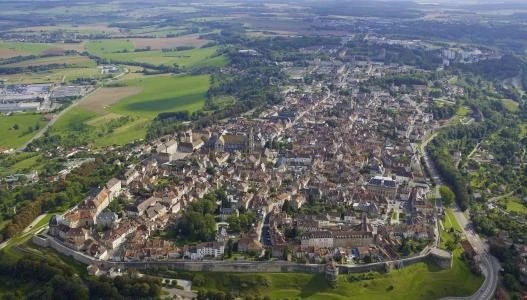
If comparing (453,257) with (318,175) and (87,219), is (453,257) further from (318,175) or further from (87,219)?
(87,219)

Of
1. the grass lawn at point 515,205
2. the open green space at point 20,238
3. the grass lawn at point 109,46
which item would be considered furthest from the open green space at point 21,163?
the grass lawn at point 109,46

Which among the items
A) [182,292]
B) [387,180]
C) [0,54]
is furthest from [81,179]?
[0,54]

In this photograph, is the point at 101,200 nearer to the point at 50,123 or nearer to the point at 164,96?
the point at 50,123

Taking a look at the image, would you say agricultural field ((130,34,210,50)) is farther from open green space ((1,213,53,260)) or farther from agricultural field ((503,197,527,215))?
agricultural field ((503,197,527,215))

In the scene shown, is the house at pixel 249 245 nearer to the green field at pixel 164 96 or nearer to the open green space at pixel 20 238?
the open green space at pixel 20 238

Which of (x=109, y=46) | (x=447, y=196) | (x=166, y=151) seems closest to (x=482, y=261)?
(x=447, y=196)

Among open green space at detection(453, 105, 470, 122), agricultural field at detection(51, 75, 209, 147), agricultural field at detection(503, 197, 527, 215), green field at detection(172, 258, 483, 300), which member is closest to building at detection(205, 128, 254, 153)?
agricultural field at detection(51, 75, 209, 147)

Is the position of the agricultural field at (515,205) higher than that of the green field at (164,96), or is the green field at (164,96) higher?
the agricultural field at (515,205)
